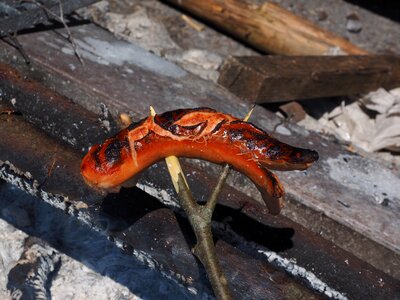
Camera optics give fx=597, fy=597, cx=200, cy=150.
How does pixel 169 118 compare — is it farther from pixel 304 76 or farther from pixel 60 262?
pixel 304 76

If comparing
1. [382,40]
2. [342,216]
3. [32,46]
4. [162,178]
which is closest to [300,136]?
[342,216]

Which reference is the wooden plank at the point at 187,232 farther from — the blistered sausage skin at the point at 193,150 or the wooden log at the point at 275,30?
the wooden log at the point at 275,30

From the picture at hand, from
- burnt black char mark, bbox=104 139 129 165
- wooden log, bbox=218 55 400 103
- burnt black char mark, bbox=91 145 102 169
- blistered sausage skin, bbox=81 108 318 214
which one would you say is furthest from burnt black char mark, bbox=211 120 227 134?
wooden log, bbox=218 55 400 103

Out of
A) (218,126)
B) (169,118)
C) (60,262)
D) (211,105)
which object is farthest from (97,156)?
(211,105)

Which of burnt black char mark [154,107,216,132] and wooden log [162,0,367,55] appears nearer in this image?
burnt black char mark [154,107,216,132]

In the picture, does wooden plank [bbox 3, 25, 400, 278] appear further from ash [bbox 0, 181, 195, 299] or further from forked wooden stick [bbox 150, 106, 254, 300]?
forked wooden stick [bbox 150, 106, 254, 300]

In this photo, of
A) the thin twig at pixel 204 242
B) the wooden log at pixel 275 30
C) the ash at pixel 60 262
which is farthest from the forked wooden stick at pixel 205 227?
the wooden log at pixel 275 30
